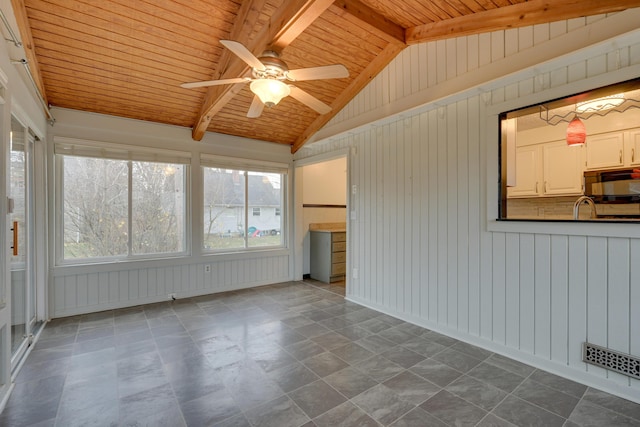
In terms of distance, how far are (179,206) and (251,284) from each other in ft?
5.63

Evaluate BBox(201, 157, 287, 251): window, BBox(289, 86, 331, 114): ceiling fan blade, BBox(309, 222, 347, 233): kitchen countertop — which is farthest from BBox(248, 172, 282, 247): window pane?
BBox(289, 86, 331, 114): ceiling fan blade

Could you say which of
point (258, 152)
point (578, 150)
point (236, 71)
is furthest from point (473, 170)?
point (258, 152)

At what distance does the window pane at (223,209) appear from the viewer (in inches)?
187

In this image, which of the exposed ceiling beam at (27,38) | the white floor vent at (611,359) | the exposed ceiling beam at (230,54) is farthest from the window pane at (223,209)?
the white floor vent at (611,359)

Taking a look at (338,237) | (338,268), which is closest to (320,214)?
(338,237)

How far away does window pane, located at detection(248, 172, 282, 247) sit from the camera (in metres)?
5.22

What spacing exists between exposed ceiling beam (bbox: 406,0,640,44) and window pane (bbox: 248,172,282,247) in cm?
314

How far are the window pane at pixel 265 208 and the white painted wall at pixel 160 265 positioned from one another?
0.22 meters

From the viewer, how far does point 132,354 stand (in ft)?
8.81

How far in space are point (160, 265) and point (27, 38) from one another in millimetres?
2803

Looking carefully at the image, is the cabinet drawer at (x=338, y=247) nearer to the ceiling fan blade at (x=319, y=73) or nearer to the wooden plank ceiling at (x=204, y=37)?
the wooden plank ceiling at (x=204, y=37)

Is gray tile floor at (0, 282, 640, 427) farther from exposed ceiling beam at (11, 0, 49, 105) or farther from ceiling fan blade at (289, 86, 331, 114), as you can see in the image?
exposed ceiling beam at (11, 0, 49, 105)

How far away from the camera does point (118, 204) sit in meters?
4.01

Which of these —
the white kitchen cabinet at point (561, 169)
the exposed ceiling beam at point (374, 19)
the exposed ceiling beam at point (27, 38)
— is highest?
the exposed ceiling beam at point (374, 19)
